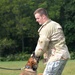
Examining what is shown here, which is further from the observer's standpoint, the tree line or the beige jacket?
the tree line

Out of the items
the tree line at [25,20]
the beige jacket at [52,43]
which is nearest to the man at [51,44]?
the beige jacket at [52,43]

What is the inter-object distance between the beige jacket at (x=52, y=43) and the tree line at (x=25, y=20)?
40733 mm

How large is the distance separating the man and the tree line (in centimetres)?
4074

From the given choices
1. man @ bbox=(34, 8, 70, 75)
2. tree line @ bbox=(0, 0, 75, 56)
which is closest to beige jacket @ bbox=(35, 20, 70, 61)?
Result: man @ bbox=(34, 8, 70, 75)

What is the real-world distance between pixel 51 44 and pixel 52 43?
0.03 meters

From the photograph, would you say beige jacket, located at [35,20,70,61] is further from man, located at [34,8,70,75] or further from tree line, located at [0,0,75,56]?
tree line, located at [0,0,75,56]

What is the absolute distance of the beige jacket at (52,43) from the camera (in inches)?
231

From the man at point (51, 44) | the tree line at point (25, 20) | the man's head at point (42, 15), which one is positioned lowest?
the tree line at point (25, 20)

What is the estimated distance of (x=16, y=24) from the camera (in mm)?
48406

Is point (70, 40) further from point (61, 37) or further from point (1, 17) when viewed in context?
point (61, 37)

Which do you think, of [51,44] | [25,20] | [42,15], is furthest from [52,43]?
[25,20]

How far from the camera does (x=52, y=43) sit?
5977 millimetres

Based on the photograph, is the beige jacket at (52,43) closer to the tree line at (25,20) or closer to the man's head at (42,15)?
the man's head at (42,15)

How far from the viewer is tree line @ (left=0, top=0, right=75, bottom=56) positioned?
47.7 m
